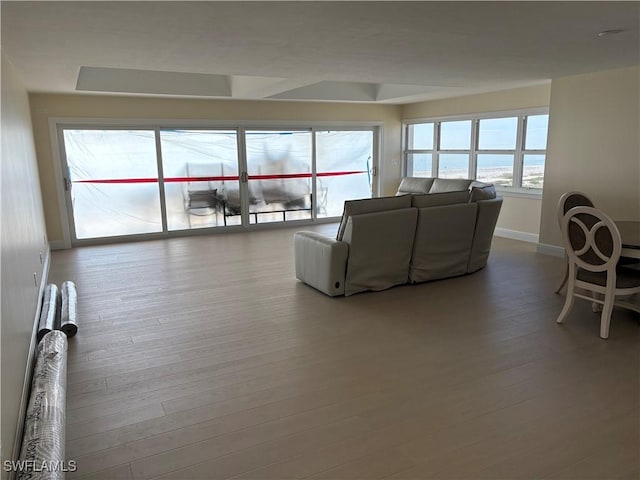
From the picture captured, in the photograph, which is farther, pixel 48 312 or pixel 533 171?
pixel 533 171

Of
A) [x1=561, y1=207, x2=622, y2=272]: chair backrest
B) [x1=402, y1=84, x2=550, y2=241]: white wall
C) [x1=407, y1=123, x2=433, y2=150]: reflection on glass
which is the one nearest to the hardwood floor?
[x1=561, y1=207, x2=622, y2=272]: chair backrest

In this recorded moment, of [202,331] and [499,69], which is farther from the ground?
[499,69]

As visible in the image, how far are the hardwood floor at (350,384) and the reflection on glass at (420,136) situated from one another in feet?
15.4

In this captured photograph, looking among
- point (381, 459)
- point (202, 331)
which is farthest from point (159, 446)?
point (202, 331)

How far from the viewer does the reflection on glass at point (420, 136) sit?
8914 mm

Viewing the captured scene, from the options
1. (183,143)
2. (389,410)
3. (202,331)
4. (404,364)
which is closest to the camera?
(389,410)

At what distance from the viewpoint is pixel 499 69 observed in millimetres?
4816

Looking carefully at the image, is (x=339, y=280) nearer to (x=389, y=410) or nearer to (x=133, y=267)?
(x=389, y=410)

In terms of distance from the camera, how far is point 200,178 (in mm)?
7961

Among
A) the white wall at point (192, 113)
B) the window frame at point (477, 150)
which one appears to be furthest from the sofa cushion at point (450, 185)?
the white wall at point (192, 113)

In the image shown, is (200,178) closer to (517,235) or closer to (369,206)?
(369,206)

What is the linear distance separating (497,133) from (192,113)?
5.00m

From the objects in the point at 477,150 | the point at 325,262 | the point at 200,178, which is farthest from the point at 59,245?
the point at 477,150

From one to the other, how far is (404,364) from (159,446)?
1.62 meters
